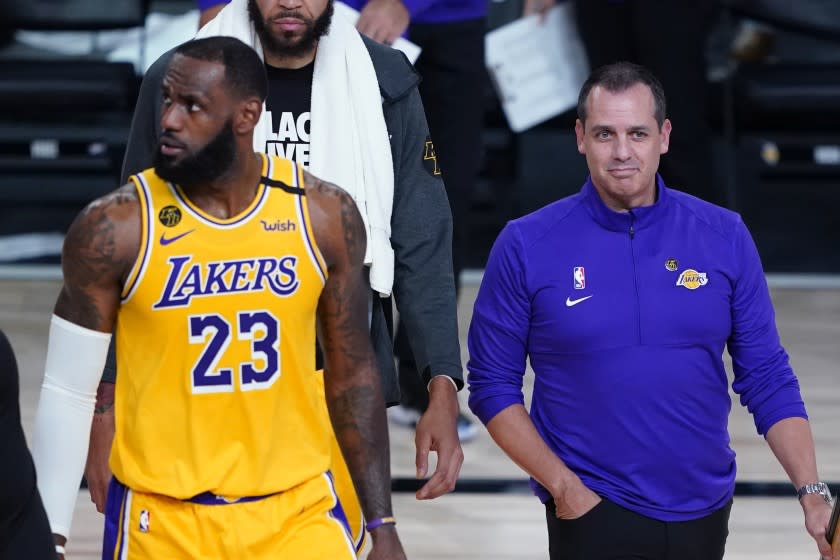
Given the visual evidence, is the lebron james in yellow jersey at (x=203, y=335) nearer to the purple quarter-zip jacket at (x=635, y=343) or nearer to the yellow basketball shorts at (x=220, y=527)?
the yellow basketball shorts at (x=220, y=527)

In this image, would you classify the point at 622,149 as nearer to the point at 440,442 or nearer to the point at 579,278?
the point at 579,278

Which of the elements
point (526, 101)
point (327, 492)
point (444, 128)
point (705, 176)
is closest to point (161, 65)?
point (327, 492)

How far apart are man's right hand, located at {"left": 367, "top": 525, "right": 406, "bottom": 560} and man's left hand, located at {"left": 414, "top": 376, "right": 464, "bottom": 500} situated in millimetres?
309

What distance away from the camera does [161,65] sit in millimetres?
3195

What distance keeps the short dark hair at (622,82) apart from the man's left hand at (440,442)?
1.97ft

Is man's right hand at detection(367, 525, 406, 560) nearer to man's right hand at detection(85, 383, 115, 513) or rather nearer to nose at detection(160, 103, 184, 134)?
man's right hand at detection(85, 383, 115, 513)

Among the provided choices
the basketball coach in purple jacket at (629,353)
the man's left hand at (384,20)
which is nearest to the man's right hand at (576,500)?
the basketball coach in purple jacket at (629,353)

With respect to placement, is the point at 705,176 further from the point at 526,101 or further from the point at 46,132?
the point at 46,132

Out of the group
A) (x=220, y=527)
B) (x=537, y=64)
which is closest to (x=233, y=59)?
(x=220, y=527)

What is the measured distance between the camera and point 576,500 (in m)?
3.18

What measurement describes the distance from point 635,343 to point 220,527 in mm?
927

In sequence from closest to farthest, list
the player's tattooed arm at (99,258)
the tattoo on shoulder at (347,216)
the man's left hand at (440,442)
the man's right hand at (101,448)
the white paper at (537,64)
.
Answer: the player's tattooed arm at (99,258)
the tattoo on shoulder at (347,216)
the man's right hand at (101,448)
the man's left hand at (440,442)
the white paper at (537,64)

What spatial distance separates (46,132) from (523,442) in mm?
4991

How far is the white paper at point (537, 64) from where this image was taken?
18.4 ft
